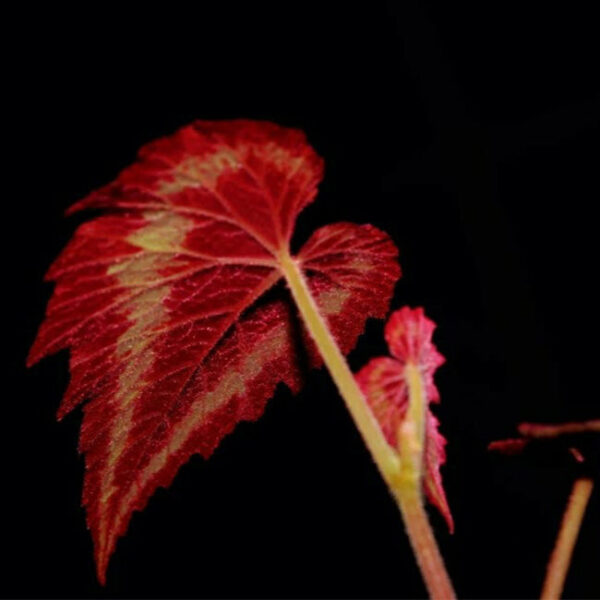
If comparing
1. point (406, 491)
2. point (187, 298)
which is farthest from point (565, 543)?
point (187, 298)

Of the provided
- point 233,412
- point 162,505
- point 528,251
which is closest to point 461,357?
point 528,251

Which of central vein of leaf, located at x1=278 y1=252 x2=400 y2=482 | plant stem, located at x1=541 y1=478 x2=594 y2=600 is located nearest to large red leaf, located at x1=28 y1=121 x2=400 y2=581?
central vein of leaf, located at x1=278 y1=252 x2=400 y2=482

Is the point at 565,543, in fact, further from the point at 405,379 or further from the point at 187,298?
the point at 187,298

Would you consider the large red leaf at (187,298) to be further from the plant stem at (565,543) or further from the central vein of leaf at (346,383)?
the plant stem at (565,543)

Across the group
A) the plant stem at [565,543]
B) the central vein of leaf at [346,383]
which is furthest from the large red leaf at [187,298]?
the plant stem at [565,543]

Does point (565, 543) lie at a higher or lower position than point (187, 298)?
lower

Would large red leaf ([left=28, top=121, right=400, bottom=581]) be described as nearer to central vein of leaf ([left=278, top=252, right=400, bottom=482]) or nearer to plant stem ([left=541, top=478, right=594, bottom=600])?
central vein of leaf ([left=278, top=252, right=400, bottom=482])

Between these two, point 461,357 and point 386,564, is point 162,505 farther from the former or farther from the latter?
point 461,357
